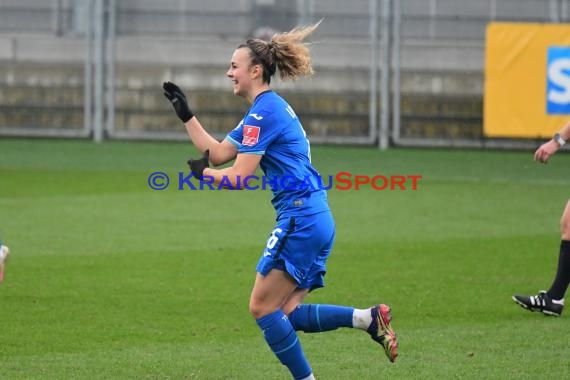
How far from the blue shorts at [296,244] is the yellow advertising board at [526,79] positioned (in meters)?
14.6

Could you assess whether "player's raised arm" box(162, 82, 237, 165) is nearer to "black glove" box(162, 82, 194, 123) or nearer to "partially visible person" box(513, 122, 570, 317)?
"black glove" box(162, 82, 194, 123)

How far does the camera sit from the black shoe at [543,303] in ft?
31.4

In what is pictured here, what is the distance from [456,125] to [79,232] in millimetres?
10287

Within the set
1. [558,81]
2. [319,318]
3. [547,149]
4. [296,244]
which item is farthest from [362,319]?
[558,81]

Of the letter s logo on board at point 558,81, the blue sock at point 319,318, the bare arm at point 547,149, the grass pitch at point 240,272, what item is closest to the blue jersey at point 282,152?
the blue sock at point 319,318

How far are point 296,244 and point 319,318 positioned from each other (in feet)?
2.10

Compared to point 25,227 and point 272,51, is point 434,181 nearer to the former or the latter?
point 25,227

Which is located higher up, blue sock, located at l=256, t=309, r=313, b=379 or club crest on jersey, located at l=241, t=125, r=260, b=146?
club crest on jersey, located at l=241, t=125, r=260, b=146

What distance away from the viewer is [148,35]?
918 inches

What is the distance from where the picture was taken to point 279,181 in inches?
274

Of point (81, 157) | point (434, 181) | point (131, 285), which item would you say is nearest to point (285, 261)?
point (131, 285)

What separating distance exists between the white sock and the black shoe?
2678 millimetres

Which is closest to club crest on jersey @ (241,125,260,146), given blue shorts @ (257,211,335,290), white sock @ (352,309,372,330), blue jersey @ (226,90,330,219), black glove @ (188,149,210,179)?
blue jersey @ (226,90,330,219)

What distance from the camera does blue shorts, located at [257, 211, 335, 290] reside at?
22.5 ft
